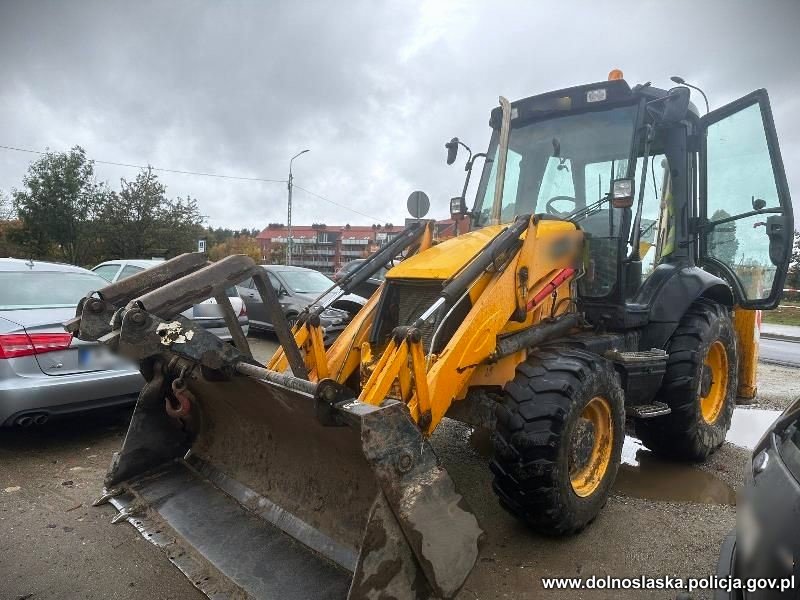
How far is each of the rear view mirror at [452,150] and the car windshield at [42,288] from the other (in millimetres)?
3620

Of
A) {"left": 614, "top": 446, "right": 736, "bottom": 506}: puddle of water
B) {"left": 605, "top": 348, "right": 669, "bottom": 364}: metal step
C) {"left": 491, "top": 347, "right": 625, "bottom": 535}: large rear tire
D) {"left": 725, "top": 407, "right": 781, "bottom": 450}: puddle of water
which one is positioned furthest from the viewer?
{"left": 725, "top": 407, "right": 781, "bottom": 450}: puddle of water

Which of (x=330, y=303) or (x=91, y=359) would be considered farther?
(x=91, y=359)

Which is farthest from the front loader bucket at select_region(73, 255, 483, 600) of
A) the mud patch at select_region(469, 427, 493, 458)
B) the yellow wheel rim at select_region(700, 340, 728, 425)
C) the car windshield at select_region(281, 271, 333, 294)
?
the car windshield at select_region(281, 271, 333, 294)

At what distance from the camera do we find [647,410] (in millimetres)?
4117

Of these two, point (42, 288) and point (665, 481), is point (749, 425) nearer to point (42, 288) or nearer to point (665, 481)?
point (665, 481)

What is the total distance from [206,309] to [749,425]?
6.44 metres

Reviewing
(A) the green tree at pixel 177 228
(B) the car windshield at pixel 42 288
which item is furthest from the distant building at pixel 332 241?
(B) the car windshield at pixel 42 288

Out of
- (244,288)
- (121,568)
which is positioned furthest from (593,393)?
(244,288)

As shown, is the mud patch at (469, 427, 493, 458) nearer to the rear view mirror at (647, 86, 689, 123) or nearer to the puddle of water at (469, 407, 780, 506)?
the puddle of water at (469, 407, 780, 506)

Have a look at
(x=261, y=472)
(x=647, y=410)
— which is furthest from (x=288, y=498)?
(x=647, y=410)

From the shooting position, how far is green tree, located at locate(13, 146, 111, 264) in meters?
21.3

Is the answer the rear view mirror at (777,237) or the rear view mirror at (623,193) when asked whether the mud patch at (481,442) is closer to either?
the rear view mirror at (623,193)

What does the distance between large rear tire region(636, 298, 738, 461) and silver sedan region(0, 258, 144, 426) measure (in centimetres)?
442

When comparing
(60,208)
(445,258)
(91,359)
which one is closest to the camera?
(445,258)
